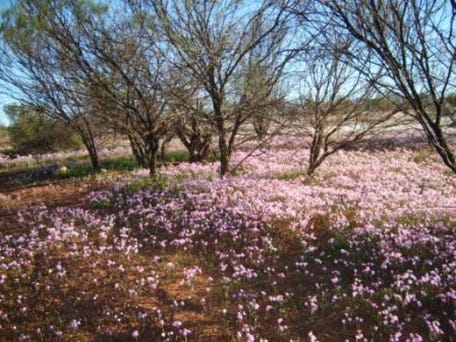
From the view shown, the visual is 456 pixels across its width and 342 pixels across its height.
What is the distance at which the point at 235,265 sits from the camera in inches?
315

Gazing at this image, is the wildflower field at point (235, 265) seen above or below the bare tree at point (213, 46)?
below

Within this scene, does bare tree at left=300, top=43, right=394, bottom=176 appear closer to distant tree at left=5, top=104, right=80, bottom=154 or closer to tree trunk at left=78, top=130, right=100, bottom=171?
tree trunk at left=78, top=130, right=100, bottom=171

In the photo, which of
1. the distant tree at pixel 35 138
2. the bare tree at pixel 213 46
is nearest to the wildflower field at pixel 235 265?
the bare tree at pixel 213 46

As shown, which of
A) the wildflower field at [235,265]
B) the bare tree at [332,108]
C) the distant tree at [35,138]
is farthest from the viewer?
the distant tree at [35,138]


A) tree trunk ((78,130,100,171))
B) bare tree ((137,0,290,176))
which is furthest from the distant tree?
bare tree ((137,0,290,176))

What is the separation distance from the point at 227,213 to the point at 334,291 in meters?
3.61

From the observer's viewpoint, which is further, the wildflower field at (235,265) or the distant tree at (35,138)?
the distant tree at (35,138)

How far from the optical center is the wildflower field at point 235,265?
20.1ft

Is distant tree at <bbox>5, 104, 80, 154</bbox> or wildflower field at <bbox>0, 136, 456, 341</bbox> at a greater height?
distant tree at <bbox>5, 104, 80, 154</bbox>

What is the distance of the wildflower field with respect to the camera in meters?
6.12

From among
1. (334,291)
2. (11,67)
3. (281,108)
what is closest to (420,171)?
(281,108)

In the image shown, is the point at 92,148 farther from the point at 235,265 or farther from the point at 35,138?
the point at 235,265

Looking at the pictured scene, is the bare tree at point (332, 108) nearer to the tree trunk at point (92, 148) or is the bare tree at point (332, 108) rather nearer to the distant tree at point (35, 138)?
the tree trunk at point (92, 148)

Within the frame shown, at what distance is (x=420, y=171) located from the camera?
15.1m
